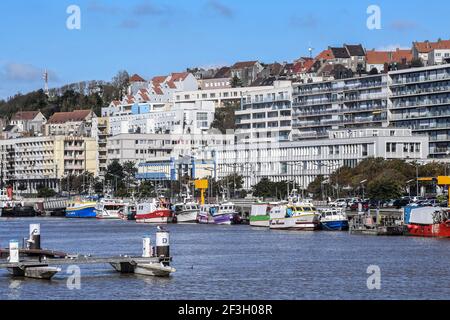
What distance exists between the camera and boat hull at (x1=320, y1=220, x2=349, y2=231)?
113m

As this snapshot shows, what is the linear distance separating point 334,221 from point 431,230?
57.9ft

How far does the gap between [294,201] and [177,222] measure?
24.2 m

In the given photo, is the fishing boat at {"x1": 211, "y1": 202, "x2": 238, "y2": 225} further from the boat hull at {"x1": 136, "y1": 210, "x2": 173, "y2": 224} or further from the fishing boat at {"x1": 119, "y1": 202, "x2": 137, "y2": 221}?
the fishing boat at {"x1": 119, "y1": 202, "x2": 137, "y2": 221}

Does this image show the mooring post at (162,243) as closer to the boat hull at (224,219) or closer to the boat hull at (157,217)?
the boat hull at (224,219)

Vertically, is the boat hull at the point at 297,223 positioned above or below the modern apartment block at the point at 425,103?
below

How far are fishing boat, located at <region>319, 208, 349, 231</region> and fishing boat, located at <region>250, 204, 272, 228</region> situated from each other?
41.1ft

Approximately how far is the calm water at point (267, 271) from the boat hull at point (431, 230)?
2.40 m

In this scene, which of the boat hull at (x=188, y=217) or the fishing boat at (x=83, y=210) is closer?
the boat hull at (x=188, y=217)

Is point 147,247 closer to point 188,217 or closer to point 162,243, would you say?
point 162,243

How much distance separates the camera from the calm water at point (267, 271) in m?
55.4

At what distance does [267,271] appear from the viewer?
6631 cm

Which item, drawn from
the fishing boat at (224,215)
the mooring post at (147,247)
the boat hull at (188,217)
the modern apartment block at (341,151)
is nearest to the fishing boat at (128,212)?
the boat hull at (188,217)

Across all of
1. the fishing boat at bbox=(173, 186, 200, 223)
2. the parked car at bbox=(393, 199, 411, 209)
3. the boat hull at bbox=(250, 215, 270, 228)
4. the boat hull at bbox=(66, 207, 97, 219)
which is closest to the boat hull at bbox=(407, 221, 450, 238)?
the boat hull at bbox=(250, 215, 270, 228)
